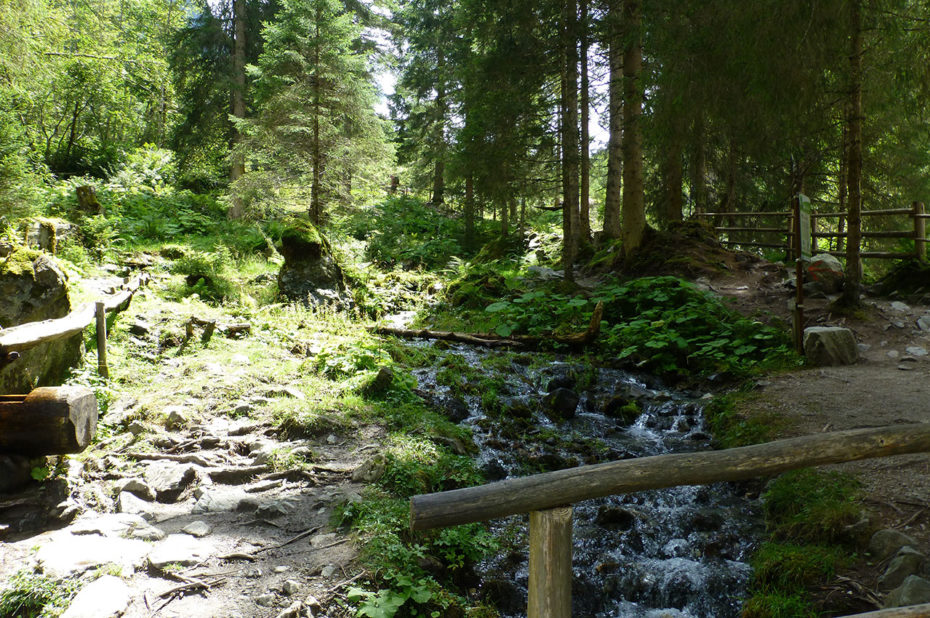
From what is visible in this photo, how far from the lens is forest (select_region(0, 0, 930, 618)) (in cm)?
413

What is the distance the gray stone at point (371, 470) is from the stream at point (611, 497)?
1215 millimetres

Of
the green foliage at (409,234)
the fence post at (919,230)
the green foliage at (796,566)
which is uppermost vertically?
the green foliage at (409,234)

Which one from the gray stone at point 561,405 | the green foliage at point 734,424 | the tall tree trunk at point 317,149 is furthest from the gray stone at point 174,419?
the tall tree trunk at point 317,149

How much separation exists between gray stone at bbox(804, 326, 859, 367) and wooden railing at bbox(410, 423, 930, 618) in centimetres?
612

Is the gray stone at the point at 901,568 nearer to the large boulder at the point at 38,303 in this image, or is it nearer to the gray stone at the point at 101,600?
the gray stone at the point at 101,600

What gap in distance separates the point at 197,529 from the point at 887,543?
5264 mm

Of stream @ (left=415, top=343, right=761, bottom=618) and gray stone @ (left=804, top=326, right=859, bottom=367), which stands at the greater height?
gray stone @ (left=804, top=326, right=859, bottom=367)

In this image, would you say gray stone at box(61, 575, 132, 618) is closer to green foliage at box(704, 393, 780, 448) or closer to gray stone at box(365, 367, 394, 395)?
gray stone at box(365, 367, 394, 395)

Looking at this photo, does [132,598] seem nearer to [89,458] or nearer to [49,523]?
[49,523]

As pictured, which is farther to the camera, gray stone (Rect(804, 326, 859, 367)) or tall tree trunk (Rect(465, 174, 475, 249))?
tall tree trunk (Rect(465, 174, 475, 249))

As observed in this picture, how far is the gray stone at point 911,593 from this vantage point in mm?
3248

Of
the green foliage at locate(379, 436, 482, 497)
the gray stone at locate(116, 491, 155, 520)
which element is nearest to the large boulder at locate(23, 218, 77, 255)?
the gray stone at locate(116, 491, 155, 520)

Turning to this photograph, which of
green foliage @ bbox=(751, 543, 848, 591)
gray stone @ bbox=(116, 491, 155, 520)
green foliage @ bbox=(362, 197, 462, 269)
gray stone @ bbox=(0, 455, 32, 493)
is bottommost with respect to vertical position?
green foliage @ bbox=(751, 543, 848, 591)

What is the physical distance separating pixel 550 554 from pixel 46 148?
77.3 feet
